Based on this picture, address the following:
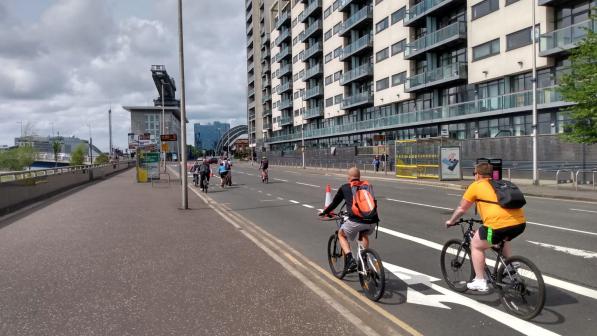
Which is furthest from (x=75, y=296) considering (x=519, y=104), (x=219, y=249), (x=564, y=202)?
(x=519, y=104)

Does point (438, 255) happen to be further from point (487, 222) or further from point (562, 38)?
point (562, 38)

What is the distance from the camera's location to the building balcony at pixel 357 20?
5186 centimetres

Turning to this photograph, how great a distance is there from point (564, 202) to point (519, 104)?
631 inches

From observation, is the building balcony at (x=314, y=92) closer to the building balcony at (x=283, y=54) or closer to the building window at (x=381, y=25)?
the building balcony at (x=283, y=54)

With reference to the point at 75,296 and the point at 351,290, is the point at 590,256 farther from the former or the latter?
the point at 75,296

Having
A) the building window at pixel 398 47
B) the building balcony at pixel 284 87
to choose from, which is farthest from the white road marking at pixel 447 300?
the building balcony at pixel 284 87

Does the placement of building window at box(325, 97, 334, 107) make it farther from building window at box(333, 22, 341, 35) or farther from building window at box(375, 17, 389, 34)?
building window at box(375, 17, 389, 34)

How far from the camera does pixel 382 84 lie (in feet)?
163

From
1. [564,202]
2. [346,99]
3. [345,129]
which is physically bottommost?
[564,202]

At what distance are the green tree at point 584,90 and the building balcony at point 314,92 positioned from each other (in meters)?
48.3

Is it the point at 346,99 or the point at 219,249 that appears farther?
the point at 346,99

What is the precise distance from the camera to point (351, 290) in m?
5.84

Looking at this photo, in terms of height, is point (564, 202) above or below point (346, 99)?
below

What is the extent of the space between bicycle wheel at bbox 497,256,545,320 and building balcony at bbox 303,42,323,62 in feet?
215
